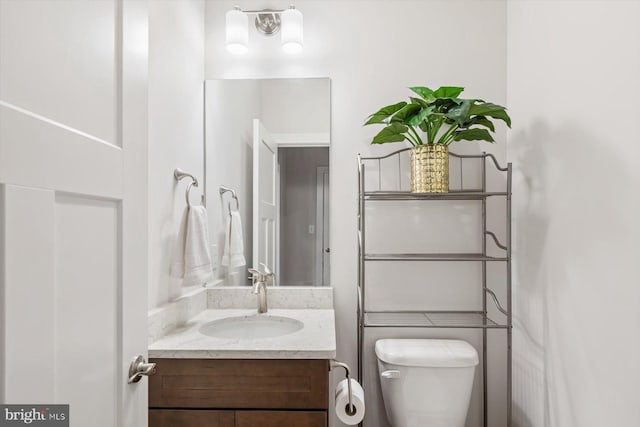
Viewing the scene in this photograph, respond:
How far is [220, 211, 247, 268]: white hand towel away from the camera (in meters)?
1.87

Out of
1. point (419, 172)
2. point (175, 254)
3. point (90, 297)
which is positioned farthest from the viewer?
point (419, 172)

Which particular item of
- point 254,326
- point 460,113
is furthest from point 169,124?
point 460,113

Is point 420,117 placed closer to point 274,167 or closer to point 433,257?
point 433,257

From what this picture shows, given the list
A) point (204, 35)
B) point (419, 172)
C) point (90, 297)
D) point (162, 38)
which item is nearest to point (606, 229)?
point (419, 172)

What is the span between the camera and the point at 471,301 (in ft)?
6.30

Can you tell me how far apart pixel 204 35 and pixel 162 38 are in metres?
0.55

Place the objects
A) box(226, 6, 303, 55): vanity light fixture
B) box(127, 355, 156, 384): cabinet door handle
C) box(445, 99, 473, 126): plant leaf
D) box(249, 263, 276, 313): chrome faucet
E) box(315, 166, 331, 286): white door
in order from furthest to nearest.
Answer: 1. box(315, 166, 331, 286): white door
2. box(226, 6, 303, 55): vanity light fixture
3. box(249, 263, 276, 313): chrome faucet
4. box(445, 99, 473, 126): plant leaf
5. box(127, 355, 156, 384): cabinet door handle

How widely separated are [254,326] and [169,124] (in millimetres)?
888

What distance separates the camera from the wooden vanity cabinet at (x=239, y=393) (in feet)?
4.09

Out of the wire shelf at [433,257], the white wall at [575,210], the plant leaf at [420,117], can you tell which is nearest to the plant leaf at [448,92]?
the plant leaf at [420,117]

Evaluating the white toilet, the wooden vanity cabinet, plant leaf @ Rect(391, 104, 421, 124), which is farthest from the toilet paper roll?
plant leaf @ Rect(391, 104, 421, 124)

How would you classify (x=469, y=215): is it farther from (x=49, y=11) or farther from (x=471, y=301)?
(x=49, y=11)

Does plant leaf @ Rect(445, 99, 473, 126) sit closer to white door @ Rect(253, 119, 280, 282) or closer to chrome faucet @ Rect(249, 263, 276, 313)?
white door @ Rect(253, 119, 280, 282)

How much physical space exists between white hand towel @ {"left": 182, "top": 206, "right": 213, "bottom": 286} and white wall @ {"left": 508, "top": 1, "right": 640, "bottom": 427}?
1329 mm
